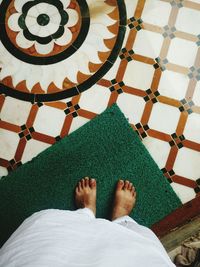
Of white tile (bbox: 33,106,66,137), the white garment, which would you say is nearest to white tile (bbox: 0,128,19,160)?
white tile (bbox: 33,106,66,137)

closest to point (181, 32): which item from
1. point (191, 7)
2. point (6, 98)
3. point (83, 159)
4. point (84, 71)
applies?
point (191, 7)

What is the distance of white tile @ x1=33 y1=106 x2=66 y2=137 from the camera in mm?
1672

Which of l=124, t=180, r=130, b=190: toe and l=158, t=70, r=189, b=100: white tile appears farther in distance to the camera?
l=158, t=70, r=189, b=100: white tile

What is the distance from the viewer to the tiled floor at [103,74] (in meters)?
1.66

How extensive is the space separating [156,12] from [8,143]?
1.03 meters

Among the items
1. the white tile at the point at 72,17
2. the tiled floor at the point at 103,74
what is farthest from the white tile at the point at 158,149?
the white tile at the point at 72,17

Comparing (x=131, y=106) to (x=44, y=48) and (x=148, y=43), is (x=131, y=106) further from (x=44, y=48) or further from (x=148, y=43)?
(x=44, y=48)

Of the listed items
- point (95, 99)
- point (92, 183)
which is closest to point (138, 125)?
point (95, 99)

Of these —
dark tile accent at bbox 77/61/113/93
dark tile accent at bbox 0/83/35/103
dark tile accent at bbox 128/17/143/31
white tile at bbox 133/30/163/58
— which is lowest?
dark tile accent at bbox 0/83/35/103

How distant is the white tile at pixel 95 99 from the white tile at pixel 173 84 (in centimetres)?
28

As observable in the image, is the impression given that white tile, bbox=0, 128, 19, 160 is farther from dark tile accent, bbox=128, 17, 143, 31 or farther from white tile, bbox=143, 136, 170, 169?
dark tile accent, bbox=128, 17, 143, 31

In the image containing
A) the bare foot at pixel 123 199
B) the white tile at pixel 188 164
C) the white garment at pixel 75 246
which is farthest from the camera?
the white tile at pixel 188 164

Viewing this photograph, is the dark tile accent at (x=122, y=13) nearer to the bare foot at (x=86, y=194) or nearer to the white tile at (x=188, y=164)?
the white tile at (x=188, y=164)

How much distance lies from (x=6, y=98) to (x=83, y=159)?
1.64ft
